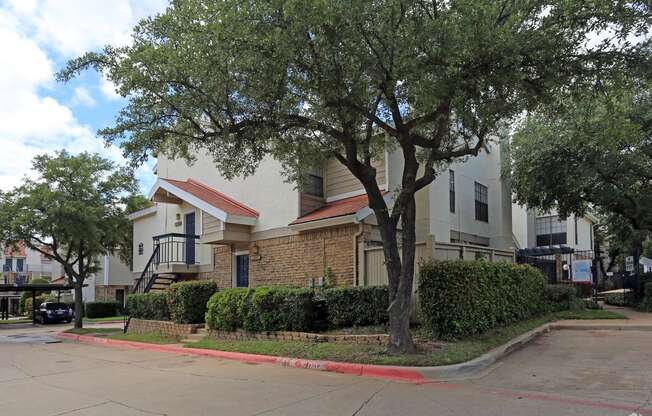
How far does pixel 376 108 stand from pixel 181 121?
13.1 ft

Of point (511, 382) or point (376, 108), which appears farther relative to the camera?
point (376, 108)

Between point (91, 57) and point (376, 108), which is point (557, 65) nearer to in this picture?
point (376, 108)

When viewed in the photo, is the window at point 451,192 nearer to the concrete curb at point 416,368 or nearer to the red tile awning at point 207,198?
the concrete curb at point 416,368

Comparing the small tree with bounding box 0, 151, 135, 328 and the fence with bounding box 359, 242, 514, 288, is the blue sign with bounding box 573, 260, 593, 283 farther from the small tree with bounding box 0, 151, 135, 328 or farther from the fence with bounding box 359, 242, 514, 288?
the small tree with bounding box 0, 151, 135, 328

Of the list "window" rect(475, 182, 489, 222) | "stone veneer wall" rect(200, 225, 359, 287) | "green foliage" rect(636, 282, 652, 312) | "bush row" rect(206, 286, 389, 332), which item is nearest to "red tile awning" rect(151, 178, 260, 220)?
"stone veneer wall" rect(200, 225, 359, 287)

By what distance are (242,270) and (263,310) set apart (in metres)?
6.60

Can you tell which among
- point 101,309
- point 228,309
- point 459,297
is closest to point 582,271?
point 459,297

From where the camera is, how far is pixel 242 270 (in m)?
20.1

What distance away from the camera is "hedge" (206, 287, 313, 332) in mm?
13086

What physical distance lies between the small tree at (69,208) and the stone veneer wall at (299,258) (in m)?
6.22

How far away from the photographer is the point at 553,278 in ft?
73.5

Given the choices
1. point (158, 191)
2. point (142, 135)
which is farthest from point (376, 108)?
point (158, 191)

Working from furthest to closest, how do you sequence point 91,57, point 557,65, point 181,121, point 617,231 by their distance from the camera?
point 617,231, point 181,121, point 91,57, point 557,65

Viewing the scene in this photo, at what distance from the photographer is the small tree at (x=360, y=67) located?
27.8 ft
